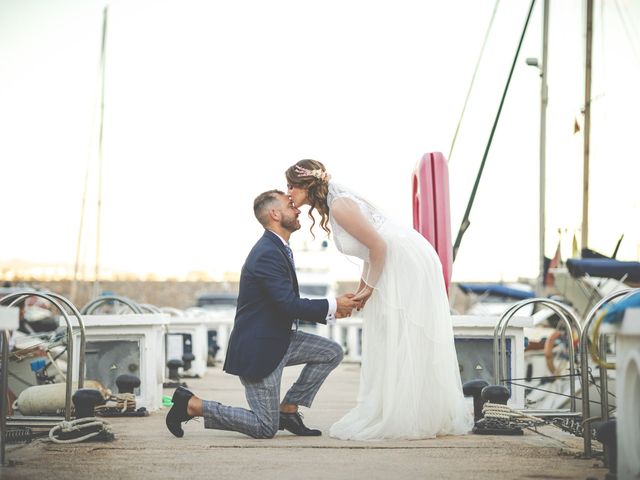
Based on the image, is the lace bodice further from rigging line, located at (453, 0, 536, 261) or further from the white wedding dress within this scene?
rigging line, located at (453, 0, 536, 261)

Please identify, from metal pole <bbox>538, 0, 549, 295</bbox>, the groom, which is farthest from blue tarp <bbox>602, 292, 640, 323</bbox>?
metal pole <bbox>538, 0, 549, 295</bbox>

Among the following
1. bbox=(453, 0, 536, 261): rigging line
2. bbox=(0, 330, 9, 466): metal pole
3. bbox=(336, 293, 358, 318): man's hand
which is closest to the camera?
bbox=(0, 330, 9, 466): metal pole

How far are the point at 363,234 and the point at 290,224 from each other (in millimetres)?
525

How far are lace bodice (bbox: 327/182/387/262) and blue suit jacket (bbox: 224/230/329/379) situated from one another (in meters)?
0.40

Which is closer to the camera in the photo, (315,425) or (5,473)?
(5,473)

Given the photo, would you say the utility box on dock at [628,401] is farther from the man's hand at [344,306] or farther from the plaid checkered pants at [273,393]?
the plaid checkered pants at [273,393]

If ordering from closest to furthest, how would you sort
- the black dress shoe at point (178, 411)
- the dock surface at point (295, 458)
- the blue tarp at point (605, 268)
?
the dock surface at point (295, 458) < the black dress shoe at point (178, 411) < the blue tarp at point (605, 268)

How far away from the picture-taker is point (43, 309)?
784 inches

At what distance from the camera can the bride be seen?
22.2 feet

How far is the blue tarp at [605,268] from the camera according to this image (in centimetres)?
1490

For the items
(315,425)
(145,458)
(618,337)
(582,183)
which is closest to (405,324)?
(315,425)

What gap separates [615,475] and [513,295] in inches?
961

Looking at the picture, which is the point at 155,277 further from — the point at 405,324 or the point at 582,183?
the point at 405,324

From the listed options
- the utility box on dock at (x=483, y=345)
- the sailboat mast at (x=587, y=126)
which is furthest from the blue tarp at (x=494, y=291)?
the utility box on dock at (x=483, y=345)
